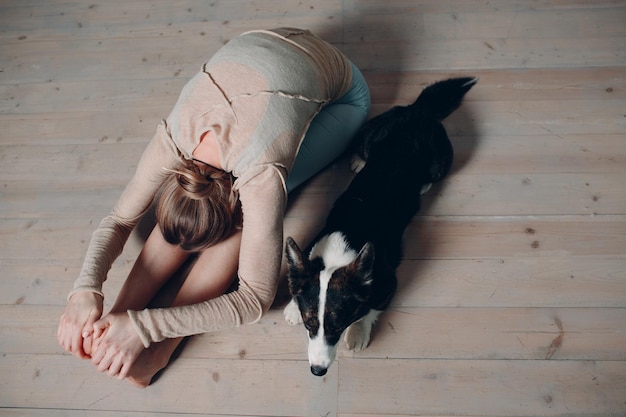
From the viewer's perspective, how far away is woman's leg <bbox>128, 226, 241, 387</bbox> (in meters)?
1.50

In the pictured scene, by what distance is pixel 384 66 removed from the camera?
2.15 m

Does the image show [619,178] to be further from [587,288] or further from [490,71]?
[490,71]

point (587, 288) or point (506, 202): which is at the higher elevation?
point (506, 202)

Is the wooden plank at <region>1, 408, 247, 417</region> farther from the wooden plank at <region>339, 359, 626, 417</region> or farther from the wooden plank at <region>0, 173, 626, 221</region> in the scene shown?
the wooden plank at <region>0, 173, 626, 221</region>

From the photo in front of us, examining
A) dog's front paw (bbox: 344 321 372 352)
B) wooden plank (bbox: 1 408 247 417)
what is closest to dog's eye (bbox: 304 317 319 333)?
dog's front paw (bbox: 344 321 372 352)

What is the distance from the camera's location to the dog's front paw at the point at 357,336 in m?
1.54

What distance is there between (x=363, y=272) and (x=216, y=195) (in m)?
0.46

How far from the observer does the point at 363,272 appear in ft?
4.10

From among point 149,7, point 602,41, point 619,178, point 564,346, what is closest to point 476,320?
point 564,346

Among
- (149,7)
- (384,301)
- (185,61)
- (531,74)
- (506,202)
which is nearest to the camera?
(384,301)

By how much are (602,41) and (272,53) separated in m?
1.75

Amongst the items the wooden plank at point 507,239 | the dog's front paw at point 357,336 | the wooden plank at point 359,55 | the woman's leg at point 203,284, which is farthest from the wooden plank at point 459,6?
the dog's front paw at point 357,336

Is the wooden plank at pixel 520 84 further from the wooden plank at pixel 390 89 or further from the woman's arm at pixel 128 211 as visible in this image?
the woman's arm at pixel 128 211

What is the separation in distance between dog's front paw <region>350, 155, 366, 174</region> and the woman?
37cm
